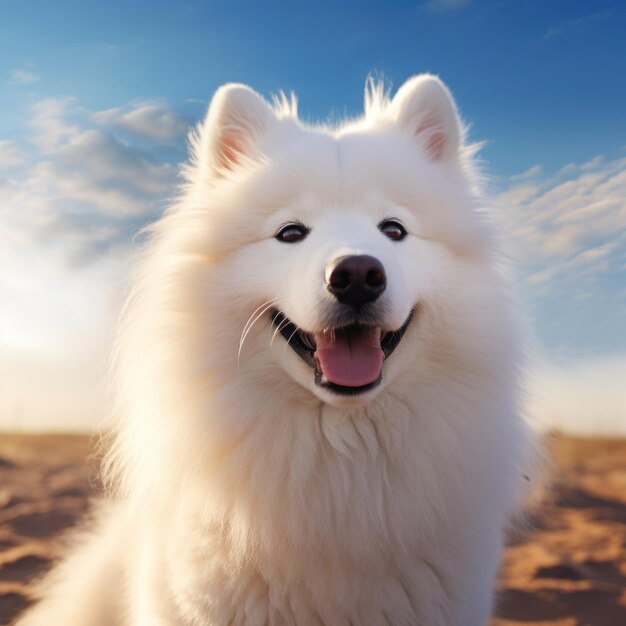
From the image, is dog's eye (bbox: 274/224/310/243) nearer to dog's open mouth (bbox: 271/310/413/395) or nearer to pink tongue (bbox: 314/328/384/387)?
dog's open mouth (bbox: 271/310/413/395)

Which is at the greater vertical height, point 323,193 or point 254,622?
point 323,193

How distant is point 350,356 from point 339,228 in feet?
1.76

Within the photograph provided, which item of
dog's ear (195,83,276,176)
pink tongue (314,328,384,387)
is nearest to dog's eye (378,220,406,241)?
pink tongue (314,328,384,387)

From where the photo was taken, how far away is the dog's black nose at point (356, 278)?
2.60 meters

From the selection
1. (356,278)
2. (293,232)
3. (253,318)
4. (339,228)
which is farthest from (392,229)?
(253,318)

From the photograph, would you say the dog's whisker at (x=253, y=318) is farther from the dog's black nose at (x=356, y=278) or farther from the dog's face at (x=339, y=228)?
the dog's black nose at (x=356, y=278)

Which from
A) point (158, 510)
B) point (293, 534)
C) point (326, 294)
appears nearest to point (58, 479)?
point (158, 510)

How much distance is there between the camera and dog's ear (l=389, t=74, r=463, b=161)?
3600 mm

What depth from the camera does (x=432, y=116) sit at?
3629 millimetres

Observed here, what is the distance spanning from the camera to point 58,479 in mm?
8344

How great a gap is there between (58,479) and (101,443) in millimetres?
5170

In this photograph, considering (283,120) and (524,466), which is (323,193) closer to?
(283,120)

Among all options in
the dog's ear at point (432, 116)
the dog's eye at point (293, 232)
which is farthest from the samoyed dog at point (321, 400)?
the dog's ear at point (432, 116)

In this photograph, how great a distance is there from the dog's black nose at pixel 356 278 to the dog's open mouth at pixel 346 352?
0.24 metres
